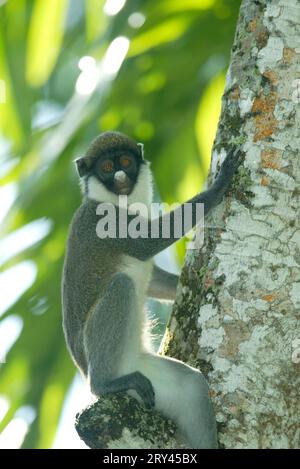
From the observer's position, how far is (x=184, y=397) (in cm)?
598

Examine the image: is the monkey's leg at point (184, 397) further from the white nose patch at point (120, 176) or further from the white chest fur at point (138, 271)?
the white nose patch at point (120, 176)

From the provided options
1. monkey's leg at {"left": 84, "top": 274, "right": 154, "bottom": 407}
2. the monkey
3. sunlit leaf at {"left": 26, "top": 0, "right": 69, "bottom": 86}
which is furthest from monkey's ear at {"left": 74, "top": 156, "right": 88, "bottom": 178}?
monkey's leg at {"left": 84, "top": 274, "right": 154, "bottom": 407}

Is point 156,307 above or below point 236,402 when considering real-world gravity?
below

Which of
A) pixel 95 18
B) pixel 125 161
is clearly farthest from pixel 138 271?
pixel 95 18

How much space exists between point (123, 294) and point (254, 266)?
5.14ft

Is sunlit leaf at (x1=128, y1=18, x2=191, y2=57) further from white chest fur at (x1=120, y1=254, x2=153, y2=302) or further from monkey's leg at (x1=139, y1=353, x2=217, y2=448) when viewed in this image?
monkey's leg at (x1=139, y1=353, x2=217, y2=448)

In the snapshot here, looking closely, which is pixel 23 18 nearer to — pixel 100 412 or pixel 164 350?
pixel 164 350

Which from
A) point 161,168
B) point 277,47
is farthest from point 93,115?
point 277,47

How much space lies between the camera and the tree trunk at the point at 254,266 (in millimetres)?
5371

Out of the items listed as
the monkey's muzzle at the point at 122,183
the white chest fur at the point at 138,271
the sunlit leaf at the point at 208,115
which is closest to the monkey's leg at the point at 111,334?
the white chest fur at the point at 138,271

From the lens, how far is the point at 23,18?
9070 mm

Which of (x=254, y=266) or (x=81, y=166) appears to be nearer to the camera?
(x=254, y=266)

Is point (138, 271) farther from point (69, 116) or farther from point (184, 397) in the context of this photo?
point (69, 116)

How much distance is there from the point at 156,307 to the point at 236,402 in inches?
149
